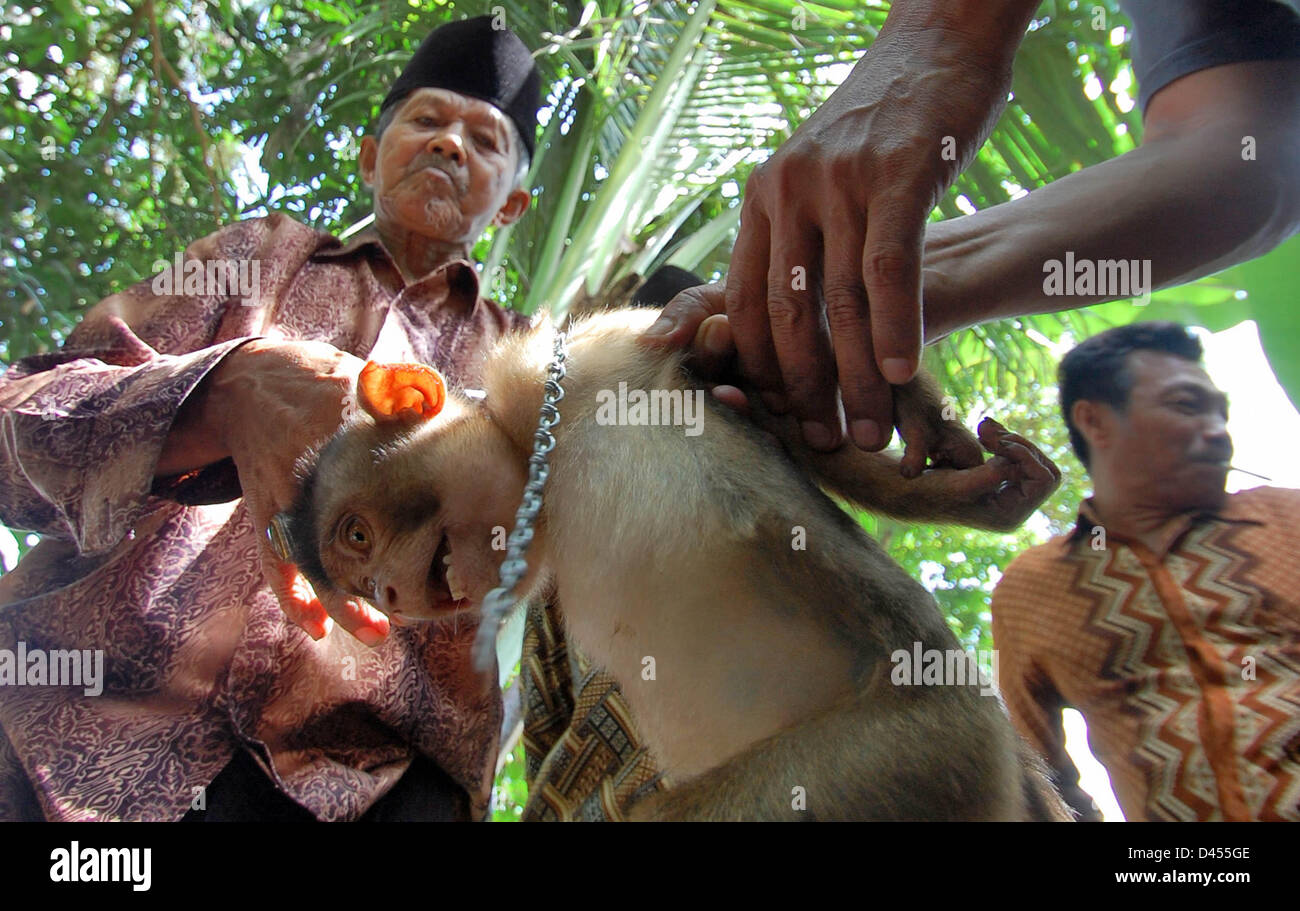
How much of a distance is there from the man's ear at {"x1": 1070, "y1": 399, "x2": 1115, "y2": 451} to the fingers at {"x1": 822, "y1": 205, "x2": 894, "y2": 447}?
1.17 ft

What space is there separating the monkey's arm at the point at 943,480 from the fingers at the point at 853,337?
96mm

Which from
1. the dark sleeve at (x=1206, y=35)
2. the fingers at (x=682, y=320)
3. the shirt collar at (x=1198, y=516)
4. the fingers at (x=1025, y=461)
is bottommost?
the shirt collar at (x=1198, y=516)

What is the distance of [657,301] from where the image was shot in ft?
7.79

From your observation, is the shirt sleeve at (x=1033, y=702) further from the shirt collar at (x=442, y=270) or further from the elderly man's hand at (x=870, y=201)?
the shirt collar at (x=442, y=270)

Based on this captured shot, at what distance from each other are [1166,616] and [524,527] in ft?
2.41

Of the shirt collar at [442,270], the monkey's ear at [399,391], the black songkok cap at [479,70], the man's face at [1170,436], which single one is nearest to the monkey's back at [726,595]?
the monkey's ear at [399,391]

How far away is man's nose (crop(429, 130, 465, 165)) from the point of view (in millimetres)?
2000

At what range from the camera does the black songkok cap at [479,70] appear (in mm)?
2154

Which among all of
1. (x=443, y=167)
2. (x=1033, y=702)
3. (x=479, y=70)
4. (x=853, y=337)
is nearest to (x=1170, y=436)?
(x=1033, y=702)

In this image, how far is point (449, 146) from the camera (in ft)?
6.57

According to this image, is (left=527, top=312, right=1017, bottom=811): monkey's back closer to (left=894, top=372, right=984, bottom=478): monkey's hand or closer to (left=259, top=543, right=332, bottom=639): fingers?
(left=894, top=372, right=984, bottom=478): monkey's hand

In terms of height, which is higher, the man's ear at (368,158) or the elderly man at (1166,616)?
the man's ear at (368,158)

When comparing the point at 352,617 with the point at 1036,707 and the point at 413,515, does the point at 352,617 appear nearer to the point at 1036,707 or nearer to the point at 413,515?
the point at 413,515
